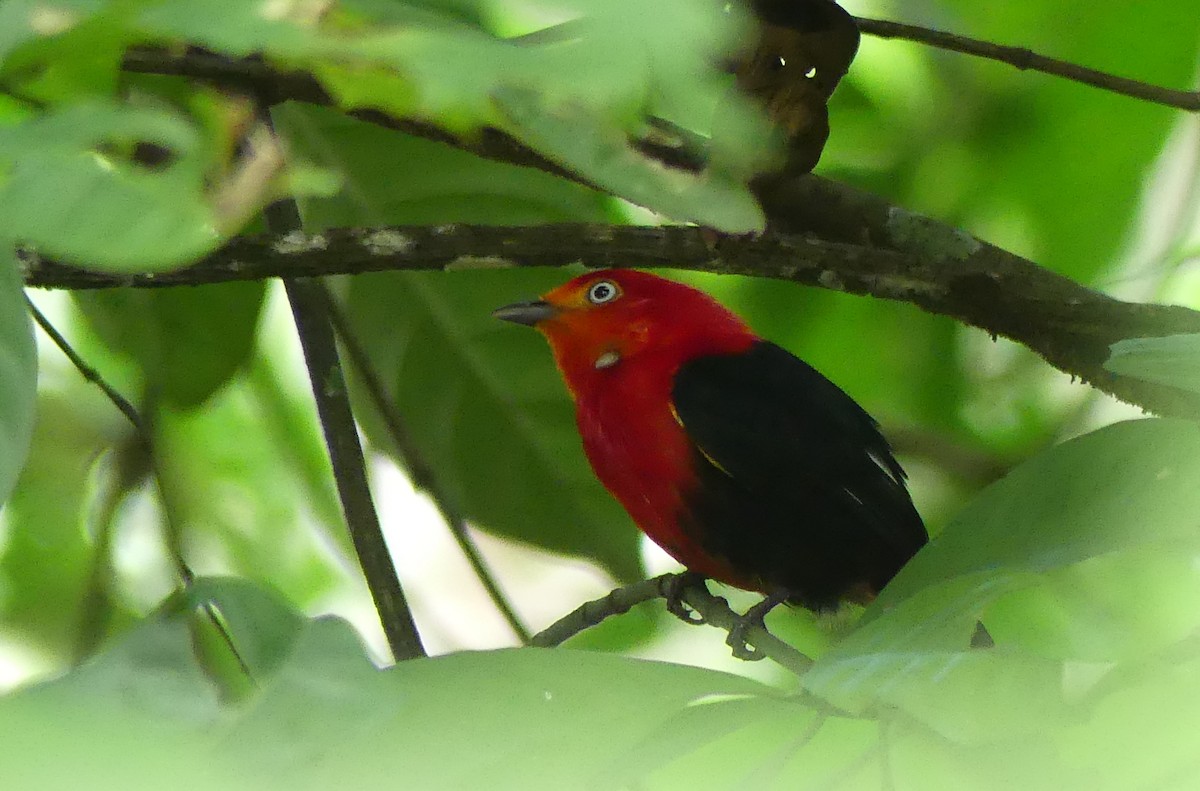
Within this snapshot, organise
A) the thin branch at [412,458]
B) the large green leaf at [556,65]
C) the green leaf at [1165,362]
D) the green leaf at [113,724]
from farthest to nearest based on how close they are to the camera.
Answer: the thin branch at [412,458]
the green leaf at [1165,362]
the green leaf at [113,724]
the large green leaf at [556,65]

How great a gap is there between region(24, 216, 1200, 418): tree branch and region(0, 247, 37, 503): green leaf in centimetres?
40

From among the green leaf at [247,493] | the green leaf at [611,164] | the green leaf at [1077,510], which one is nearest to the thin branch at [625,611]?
the green leaf at [1077,510]

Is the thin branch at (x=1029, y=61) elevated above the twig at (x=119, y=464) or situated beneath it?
elevated above

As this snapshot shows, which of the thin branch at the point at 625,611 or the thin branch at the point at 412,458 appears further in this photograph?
the thin branch at the point at 412,458

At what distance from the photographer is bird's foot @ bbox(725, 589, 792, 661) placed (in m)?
1.54

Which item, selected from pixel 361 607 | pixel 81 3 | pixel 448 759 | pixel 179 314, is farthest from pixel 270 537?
pixel 81 3

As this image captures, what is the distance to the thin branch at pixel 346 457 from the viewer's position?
1.32 meters

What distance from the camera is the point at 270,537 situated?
2.02 metres

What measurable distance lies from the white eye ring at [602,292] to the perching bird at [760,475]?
0.22 m

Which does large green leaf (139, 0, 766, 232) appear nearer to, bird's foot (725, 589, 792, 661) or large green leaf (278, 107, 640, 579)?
bird's foot (725, 589, 792, 661)

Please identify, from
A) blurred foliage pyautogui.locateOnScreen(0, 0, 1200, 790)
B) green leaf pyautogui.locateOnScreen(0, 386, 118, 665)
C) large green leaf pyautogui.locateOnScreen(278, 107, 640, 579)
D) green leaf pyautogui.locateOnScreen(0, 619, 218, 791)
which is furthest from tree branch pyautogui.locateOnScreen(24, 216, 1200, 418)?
green leaf pyautogui.locateOnScreen(0, 386, 118, 665)

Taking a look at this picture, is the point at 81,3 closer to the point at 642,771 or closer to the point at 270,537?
the point at 642,771

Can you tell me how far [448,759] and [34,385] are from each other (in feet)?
0.79

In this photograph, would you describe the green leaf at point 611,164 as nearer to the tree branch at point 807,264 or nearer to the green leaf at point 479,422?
the tree branch at point 807,264
